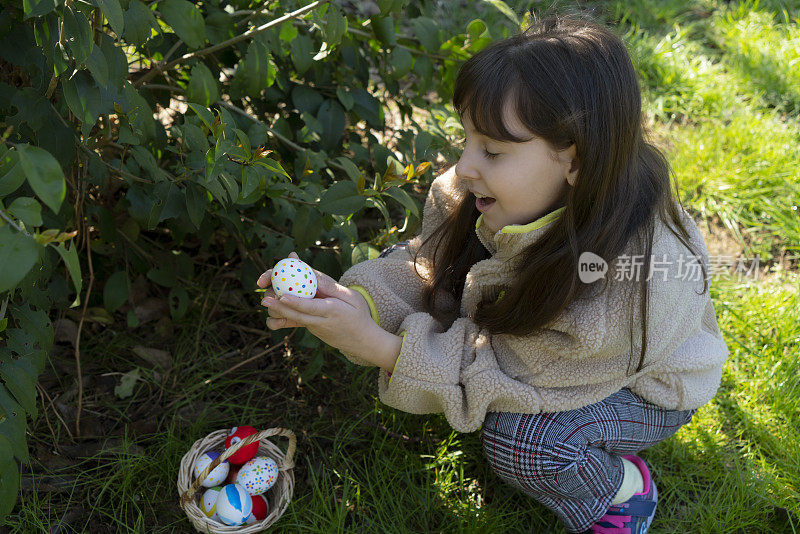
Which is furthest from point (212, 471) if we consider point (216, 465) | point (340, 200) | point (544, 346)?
point (544, 346)

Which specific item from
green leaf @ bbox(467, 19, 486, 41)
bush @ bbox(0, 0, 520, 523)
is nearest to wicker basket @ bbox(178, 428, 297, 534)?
bush @ bbox(0, 0, 520, 523)

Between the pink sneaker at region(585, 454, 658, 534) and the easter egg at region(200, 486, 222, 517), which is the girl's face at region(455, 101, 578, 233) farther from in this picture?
the easter egg at region(200, 486, 222, 517)

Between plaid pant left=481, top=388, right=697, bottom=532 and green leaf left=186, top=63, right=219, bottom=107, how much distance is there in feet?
3.08

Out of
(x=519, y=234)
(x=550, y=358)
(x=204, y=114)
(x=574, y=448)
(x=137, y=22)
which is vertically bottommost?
(x=574, y=448)

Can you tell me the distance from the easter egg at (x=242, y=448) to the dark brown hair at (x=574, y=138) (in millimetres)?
603

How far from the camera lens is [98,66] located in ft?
3.99

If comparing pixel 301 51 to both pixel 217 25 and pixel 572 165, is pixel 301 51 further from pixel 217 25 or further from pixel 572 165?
pixel 572 165

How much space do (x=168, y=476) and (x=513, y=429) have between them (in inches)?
32.7

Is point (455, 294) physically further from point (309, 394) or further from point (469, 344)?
point (309, 394)

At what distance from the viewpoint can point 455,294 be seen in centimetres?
182

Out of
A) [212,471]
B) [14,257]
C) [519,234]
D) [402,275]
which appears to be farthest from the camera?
[402,275]

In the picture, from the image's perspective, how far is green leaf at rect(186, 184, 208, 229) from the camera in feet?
5.18

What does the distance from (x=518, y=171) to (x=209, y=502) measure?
988mm

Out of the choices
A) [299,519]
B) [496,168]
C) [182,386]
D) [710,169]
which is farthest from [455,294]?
[710,169]
